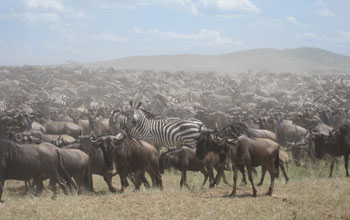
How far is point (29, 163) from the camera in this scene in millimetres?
9133

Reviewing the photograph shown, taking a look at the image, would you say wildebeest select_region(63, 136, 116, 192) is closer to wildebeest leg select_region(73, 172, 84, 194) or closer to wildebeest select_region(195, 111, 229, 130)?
wildebeest leg select_region(73, 172, 84, 194)

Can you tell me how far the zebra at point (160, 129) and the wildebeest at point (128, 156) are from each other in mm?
3023

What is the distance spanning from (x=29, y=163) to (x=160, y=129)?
5.50 meters

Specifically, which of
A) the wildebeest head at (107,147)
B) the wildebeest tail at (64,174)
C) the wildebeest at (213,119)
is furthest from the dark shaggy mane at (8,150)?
the wildebeest at (213,119)

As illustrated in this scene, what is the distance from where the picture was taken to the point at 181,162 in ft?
36.5

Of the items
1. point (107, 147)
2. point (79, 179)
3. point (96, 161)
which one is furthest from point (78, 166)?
point (107, 147)

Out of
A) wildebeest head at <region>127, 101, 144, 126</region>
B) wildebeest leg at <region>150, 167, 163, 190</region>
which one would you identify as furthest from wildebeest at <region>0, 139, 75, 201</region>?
wildebeest head at <region>127, 101, 144, 126</region>

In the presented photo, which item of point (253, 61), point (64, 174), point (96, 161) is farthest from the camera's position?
point (253, 61)

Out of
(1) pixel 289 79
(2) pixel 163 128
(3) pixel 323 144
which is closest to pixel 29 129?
(2) pixel 163 128

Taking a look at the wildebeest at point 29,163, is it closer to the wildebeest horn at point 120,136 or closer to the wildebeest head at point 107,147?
the wildebeest head at point 107,147

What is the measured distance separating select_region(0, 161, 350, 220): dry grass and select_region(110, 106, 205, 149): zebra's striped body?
400 centimetres

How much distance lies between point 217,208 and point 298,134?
37.5 feet

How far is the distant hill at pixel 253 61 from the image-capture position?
441 ft

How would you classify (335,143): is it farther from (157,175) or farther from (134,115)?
(134,115)
